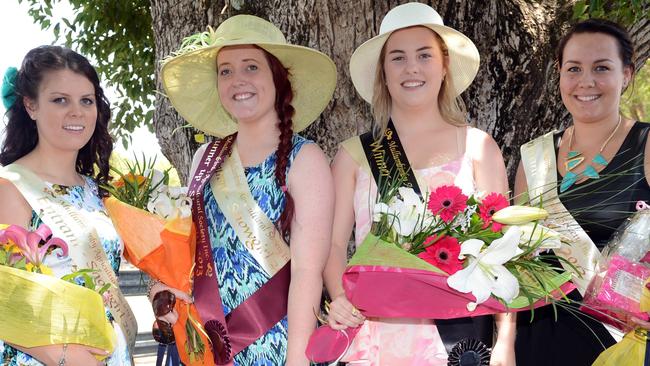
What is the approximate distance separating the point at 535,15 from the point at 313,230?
80.7 inches

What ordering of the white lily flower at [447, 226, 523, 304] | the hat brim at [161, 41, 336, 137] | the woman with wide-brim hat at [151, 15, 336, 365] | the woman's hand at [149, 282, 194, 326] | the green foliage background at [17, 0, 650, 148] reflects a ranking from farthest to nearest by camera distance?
the green foliage background at [17, 0, 650, 148]
the hat brim at [161, 41, 336, 137]
the woman's hand at [149, 282, 194, 326]
the woman with wide-brim hat at [151, 15, 336, 365]
the white lily flower at [447, 226, 523, 304]

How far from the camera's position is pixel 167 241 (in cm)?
303

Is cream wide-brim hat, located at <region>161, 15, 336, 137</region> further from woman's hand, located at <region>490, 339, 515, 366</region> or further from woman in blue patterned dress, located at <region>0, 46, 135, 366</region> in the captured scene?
woman's hand, located at <region>490, 339, 515, 366</region>

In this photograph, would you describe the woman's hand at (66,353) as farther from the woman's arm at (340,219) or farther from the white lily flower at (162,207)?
the woman's arm at (340,219)

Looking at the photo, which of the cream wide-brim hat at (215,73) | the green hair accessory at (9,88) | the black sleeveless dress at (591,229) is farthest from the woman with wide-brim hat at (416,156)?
the green hair accessory at (9,88)

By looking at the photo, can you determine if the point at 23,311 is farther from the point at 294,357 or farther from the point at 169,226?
Result: the point at 294,357

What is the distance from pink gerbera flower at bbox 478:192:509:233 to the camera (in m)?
2.61

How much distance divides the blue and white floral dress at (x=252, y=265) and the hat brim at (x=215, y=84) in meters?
0.40

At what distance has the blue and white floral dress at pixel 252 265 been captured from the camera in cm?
303

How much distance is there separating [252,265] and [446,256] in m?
0.83

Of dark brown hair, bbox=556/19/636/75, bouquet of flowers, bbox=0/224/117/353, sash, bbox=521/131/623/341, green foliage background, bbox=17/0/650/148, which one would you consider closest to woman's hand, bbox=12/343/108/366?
bouquet of flowers, bbox=0/224/117/353

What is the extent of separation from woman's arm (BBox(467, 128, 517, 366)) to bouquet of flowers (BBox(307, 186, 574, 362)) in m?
0.30

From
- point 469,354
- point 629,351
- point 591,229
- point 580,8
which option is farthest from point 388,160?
point 580,8

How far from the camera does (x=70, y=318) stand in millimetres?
2648
